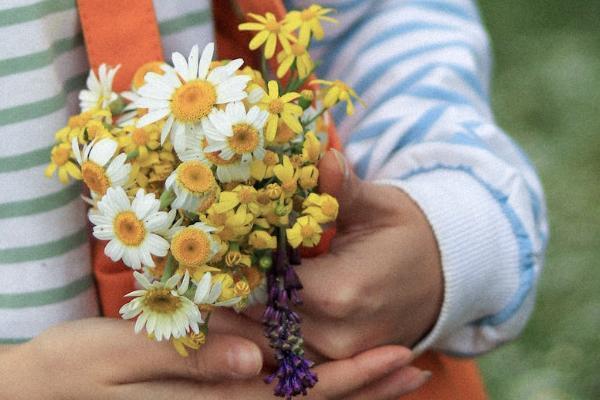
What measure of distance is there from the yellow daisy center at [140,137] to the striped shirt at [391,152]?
0.69ft

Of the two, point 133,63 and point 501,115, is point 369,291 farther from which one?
point 501,115

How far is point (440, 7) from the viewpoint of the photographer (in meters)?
1.17

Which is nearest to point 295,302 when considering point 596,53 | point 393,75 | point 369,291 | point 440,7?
point 369,291

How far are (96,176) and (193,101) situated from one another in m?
0.09

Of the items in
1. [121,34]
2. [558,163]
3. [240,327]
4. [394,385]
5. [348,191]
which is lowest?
[558,163]

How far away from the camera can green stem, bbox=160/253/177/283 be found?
624mm

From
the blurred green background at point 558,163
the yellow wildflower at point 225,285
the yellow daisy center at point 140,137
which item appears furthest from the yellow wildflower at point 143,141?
the blurred green background at point 558,163

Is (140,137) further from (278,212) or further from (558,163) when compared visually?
(558,163)

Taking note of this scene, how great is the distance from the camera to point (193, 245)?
23.5 inches

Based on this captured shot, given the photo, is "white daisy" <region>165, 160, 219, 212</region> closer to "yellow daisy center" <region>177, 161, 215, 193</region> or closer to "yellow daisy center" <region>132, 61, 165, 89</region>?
"yellow daisy center" <region>177, 161, 215, 193</region>

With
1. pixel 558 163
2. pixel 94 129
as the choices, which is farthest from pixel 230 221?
pixel 558 163

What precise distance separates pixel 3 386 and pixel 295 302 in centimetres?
29

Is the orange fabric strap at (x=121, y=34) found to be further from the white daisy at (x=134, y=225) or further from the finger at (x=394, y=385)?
the finger at (x=394, y=385)

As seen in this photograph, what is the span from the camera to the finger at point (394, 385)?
0.87m
